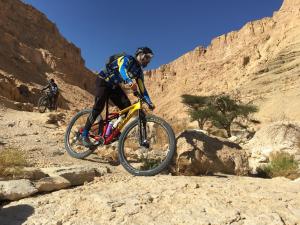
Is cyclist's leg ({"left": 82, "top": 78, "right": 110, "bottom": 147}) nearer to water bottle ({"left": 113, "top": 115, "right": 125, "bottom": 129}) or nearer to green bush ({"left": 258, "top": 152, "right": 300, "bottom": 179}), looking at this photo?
water bottle ({"left": 113, "top": 115, "right": 125, "bottom": 129})

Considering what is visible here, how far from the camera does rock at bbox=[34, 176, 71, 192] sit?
15.0 ft

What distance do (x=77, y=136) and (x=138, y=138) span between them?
1.61 meters

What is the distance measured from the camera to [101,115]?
666cm

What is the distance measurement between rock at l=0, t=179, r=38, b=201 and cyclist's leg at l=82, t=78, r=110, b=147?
2108 mm

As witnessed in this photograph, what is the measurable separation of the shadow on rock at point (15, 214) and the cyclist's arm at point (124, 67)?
7.82 feet

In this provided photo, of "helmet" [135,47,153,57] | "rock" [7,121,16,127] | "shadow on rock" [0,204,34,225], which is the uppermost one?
"helmet" [135,47,153,57]

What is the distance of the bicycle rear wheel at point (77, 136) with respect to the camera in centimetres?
679

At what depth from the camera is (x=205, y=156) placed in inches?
241

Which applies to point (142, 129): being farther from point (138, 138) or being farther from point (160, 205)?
point (160, 205)

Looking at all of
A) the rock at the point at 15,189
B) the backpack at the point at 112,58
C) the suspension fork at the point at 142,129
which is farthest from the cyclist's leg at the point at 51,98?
the rock at the point at 15,189

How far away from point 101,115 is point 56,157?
1.15m

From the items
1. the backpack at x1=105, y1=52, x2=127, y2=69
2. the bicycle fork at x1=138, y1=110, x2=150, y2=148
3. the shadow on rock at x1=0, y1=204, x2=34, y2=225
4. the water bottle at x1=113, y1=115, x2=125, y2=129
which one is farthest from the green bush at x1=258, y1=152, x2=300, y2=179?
the shadow on rock at x1=0, y1=204, x2=34, y2=225

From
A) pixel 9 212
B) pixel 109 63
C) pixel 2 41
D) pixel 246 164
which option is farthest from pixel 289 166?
pixel 2 41

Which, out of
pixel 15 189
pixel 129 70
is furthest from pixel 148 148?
pixel 15 189
